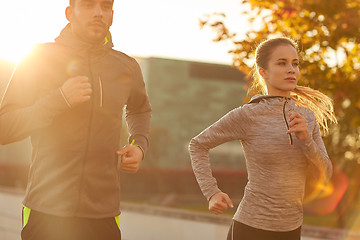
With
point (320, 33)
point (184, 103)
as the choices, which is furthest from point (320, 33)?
point (184, 103)

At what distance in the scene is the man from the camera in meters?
2.88

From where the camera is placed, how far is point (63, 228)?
9.57ft

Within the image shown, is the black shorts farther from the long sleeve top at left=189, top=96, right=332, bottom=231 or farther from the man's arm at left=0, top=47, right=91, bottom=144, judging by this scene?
the long sleeve top at left=189, top=96, right=332, bottom=231

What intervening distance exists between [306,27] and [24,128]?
5241 mm

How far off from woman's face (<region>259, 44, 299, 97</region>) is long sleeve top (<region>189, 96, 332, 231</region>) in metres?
0.05

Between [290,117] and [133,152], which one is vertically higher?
[290,117]

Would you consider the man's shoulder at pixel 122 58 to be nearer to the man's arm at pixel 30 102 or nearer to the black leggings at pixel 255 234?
the man's arm at pixel 30 102

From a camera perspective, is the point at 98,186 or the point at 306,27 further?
the point at 306,27

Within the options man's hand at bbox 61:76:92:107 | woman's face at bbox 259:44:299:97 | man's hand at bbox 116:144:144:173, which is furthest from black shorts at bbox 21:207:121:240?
woman's face at bbox 259:44:299:97

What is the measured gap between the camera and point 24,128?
2.81m

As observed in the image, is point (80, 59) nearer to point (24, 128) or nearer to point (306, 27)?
point (24, 128)

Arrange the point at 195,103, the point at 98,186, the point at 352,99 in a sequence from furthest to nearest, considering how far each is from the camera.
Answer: the point at 195,103
the point at 352,99
the point at 98,186

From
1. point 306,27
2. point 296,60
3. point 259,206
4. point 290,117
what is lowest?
point 259,206

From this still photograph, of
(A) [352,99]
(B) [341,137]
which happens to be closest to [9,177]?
(B) [341,137]
